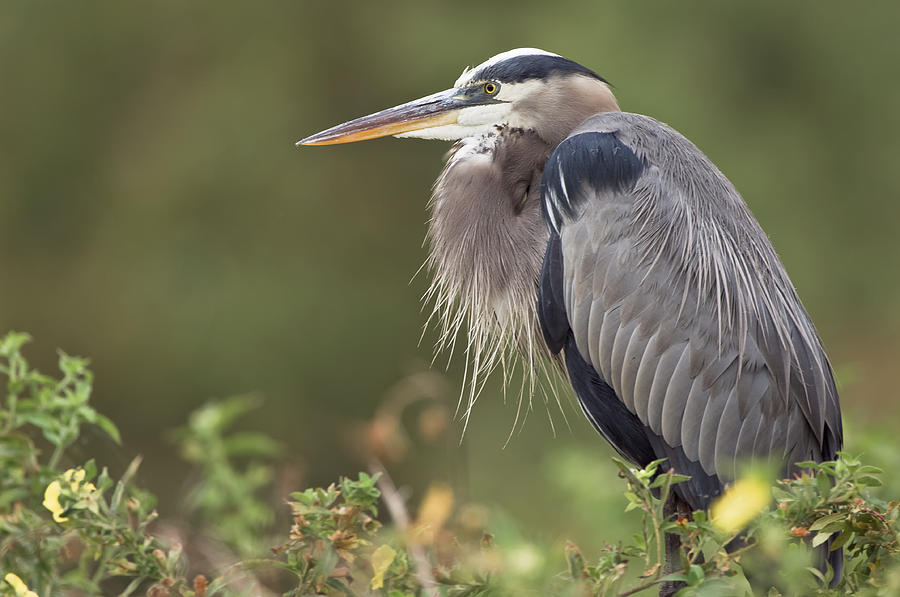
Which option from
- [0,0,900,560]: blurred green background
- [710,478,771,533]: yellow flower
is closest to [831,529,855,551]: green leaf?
[710,478,771,533]: yellow flower

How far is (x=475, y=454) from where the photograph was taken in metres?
8.20

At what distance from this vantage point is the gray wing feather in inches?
110

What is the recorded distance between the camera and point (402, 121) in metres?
3.28

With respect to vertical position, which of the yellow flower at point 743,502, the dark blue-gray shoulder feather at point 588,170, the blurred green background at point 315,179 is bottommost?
the blurred green background at point 315,179

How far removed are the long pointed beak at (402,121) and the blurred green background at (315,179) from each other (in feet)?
15.9

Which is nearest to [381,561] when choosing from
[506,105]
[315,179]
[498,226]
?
[498,226]

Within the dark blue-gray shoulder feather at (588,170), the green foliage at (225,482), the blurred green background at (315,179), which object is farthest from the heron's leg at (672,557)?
the blurred green background at (315,179)

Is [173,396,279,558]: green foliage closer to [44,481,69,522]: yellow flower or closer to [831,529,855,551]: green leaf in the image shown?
[44,481,69,522]: yellow flower

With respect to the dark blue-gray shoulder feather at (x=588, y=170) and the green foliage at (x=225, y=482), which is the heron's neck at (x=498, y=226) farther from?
the green foliage at (x=225, y=482)

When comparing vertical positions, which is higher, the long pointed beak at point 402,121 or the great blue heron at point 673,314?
the long pointed beak at point 402,121

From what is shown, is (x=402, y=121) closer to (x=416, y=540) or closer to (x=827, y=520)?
(x=416, y=540)

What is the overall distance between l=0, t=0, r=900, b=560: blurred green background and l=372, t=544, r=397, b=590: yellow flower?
19.8 feet

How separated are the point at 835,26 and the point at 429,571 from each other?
8.05 meters

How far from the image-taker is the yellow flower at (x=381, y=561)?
188cm
